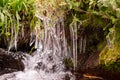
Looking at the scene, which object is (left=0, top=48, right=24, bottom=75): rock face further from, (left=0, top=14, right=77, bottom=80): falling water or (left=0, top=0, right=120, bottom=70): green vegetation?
(left=0, top=0, right=120, bottom=70): green vegetation

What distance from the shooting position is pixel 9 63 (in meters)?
4.49

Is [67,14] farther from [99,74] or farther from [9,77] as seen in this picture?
[9,77]

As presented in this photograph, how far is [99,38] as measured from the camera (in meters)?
3.71

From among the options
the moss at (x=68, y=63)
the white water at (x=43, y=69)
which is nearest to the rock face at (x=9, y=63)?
the white water at (x=43, y=69)

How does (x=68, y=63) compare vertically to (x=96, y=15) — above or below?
below

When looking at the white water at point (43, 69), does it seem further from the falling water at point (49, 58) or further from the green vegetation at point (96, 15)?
the green vegetation at point (96, 15)

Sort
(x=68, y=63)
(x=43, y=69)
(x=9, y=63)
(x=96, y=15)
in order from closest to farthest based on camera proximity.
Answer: (x=96, y=15)
(x=68, y=63)
(x=43, y=69)
(x=9, y=63)

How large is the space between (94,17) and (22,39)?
5.90 ft

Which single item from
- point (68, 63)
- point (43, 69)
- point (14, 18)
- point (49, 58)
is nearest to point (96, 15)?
point (68, 63)

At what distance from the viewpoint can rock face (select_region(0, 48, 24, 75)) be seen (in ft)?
14.1

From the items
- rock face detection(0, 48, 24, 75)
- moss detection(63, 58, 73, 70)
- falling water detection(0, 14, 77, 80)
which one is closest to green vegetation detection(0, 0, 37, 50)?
rock face detection(0, 48, 24, 75)

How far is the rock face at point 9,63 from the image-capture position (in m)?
4.31

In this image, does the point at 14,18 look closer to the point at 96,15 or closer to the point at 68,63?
the point at 68,63

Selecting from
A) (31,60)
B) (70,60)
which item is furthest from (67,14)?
(31,60)
